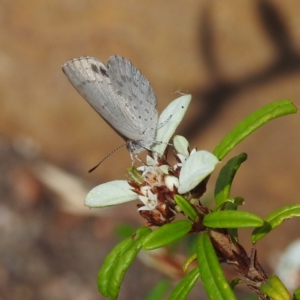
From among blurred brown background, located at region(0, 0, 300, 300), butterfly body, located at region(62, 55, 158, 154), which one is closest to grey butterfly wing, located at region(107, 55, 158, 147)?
butterfly body, located at region(62, 55, 158, 154)

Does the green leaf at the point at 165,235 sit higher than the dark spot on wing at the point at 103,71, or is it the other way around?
the dark spot on wing at the point at 103,71

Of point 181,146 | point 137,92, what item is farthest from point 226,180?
point 137,92

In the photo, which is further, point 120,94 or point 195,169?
point 120,94

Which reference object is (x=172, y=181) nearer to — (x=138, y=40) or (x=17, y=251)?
(x=138, y=40)

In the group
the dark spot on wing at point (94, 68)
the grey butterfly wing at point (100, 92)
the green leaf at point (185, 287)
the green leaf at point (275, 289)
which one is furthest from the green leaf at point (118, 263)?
the dark spot on wing at point (94, 68)

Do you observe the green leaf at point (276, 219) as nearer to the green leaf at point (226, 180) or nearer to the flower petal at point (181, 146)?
the green leaf at point (226, 180)

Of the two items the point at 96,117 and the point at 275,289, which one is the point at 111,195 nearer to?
the point at 275,289
